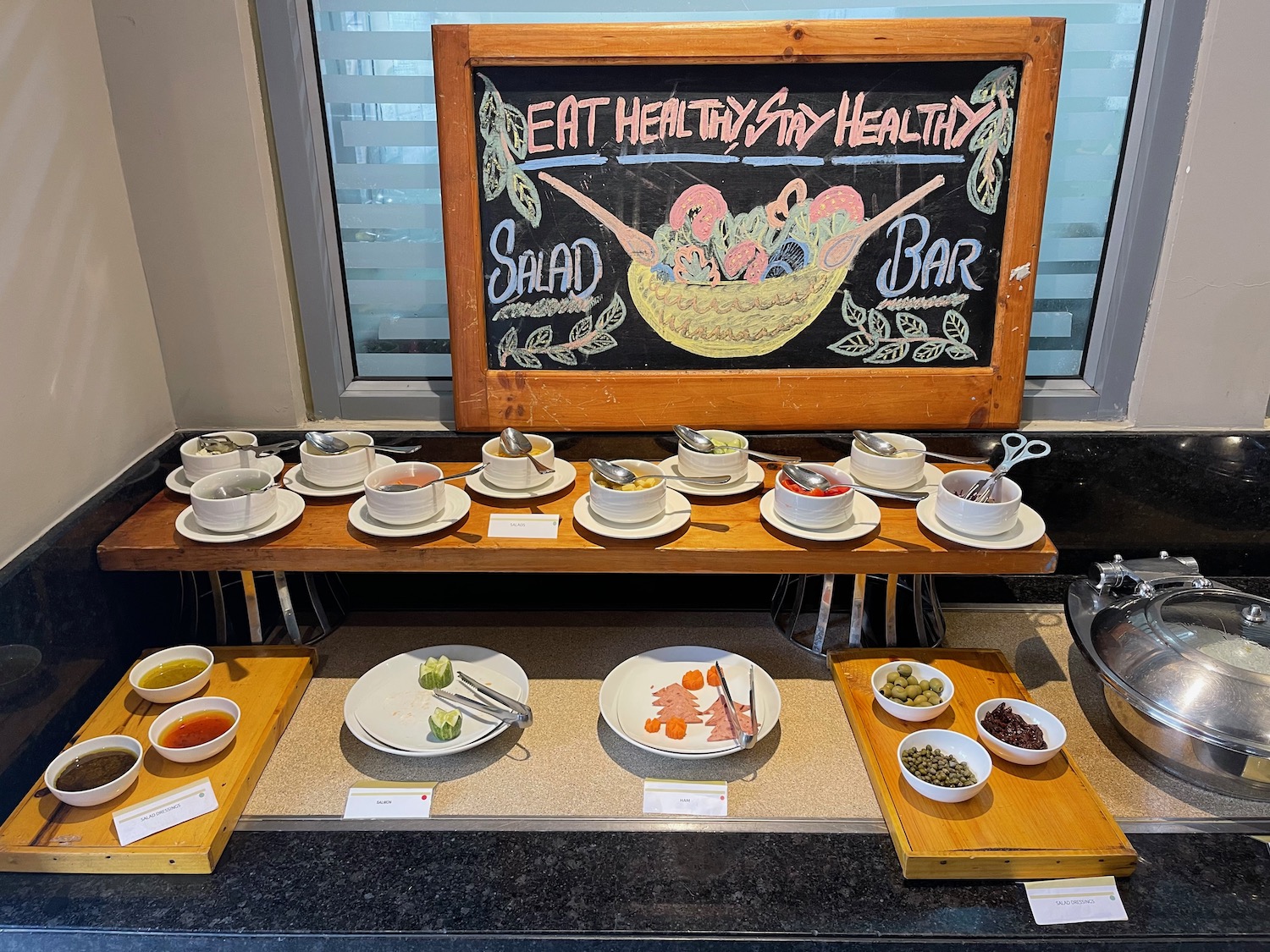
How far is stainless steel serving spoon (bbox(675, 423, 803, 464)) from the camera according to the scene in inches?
52.9

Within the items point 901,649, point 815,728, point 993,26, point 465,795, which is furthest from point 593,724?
point 993,26

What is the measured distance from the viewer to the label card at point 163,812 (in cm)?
101

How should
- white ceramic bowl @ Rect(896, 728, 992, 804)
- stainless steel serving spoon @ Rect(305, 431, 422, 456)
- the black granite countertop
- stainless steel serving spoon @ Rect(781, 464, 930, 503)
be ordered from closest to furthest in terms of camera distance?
the black granite countertop < white ceramic bowl @ Rect(896, 728, 992, 804) < stainless steel serving spoon @ Rect(781, 464, 930, 503) < stainless steel serving spoon @ Rect(305, 431, 422, 456)

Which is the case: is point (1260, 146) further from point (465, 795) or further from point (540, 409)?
point (465, 795)

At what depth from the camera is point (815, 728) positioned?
1.24 meters

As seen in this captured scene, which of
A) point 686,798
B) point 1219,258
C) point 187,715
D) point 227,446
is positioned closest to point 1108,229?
point 1219,258

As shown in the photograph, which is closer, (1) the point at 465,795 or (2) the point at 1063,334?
(1) the point at 465,795

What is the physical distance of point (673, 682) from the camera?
1299 mm

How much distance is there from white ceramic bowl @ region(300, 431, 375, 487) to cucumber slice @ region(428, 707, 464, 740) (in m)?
0.40

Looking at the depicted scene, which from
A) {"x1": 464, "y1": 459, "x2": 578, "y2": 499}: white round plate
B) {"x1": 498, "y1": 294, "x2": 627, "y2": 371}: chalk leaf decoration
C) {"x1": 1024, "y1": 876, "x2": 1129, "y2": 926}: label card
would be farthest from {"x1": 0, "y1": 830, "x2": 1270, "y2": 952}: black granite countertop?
{"x1": 498, "y1": 294, "x2": 627, "y2": 371}: chalk leaf decoration

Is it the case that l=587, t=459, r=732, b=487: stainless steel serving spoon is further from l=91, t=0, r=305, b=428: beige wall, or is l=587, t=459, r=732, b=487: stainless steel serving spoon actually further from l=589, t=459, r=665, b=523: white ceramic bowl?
l=91, t=0, r=305, b=428: beige wall

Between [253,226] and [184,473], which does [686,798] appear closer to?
[184,473]

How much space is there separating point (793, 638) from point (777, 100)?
86cm

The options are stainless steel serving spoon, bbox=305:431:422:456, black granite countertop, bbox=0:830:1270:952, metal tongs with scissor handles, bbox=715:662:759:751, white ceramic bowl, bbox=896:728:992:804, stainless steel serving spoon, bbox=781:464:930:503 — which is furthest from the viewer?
stainless steel serving spoon, bbox=305:431:422:456
